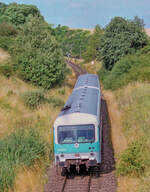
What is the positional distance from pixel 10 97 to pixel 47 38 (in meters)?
9.66

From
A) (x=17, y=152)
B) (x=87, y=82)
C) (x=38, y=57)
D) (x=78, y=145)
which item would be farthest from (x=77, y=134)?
(x=38, y=57)

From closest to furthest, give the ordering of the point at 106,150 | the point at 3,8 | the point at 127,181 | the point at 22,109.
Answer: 1. the point at 127,181
2. the point at 106,150
3. the point at 22,109
4. the point at 3,8

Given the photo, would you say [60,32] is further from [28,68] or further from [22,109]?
[22,109]

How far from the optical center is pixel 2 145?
41.2 feet

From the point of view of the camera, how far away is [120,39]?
3384cm

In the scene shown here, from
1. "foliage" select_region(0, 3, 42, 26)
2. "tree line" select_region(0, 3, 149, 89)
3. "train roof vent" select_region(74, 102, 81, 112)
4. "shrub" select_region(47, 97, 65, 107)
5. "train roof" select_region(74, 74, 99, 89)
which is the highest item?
"foliage" select_region(0, 3, 42, 26)

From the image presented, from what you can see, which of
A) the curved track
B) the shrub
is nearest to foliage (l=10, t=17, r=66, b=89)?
the shrub

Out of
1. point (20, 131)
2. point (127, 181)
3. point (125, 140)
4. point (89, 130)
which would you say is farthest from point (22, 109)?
point (127, 181)

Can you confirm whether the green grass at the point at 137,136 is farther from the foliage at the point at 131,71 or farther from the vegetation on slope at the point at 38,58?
the vegetation on slope at the point at 38,58

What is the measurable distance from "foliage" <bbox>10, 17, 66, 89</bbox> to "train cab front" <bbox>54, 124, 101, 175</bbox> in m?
15.7

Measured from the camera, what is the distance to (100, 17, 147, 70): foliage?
33656mm

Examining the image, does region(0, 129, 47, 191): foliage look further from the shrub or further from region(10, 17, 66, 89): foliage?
region(10, 17, 66, 89): foliage

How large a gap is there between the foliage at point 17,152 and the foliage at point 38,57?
12.7 m

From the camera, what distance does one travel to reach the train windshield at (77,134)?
10.9 m
